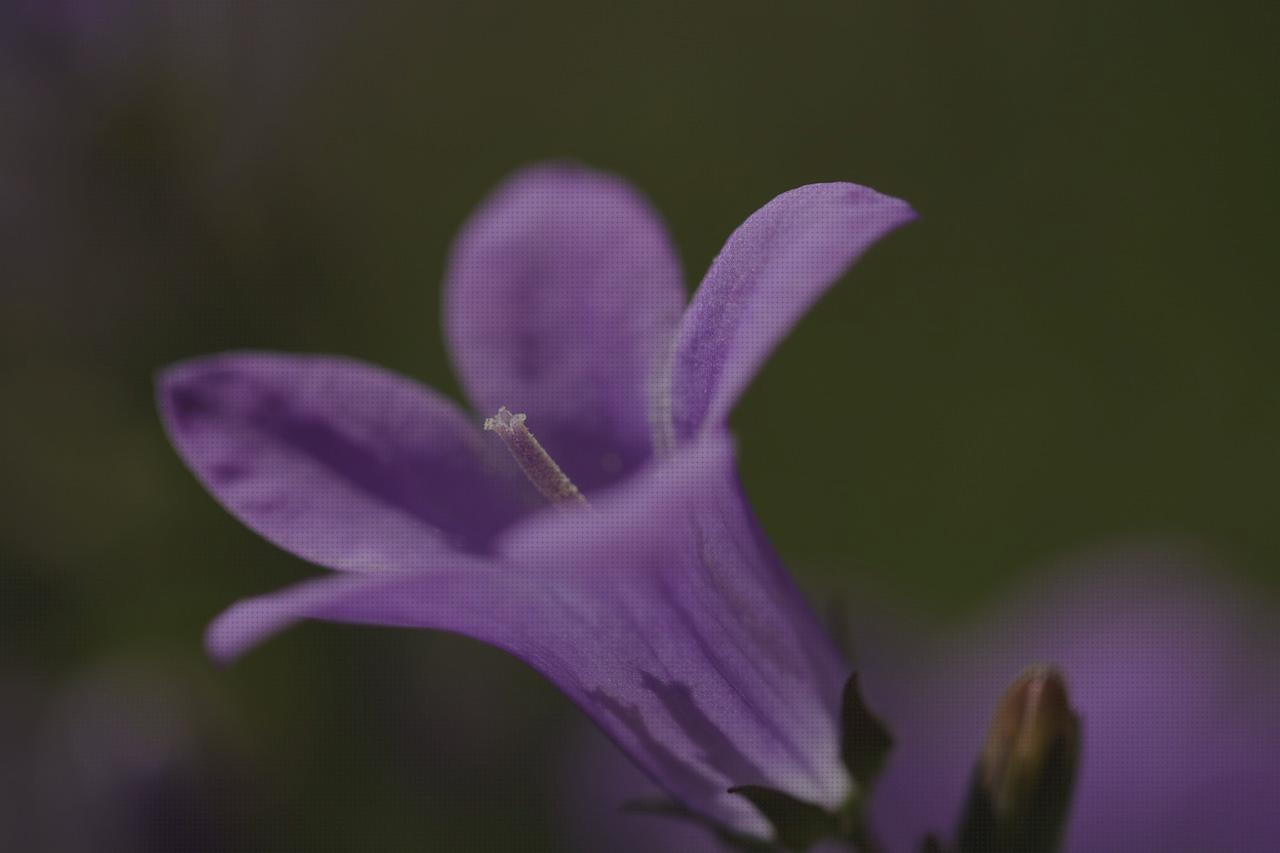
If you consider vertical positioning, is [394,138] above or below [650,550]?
above

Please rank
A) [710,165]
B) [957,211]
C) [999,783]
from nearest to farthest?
[999,783] → [957,211] → [710,165]

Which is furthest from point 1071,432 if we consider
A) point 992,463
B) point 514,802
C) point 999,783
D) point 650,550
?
point 650,550

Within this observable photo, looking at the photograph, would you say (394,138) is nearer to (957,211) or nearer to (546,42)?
(546,42)

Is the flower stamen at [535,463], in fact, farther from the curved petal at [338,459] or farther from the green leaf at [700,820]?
the green leaf at [700,820]

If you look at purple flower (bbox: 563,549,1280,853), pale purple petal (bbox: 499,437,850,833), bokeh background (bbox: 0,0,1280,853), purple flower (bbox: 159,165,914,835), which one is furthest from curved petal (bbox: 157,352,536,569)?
purple flower (bbox: 563,549,1280,853)

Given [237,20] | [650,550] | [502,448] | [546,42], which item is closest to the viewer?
[650,550]

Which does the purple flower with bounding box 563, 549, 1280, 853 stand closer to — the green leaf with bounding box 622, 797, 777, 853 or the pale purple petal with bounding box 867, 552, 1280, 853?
the pale purple petal with bounding box 867, 552, 1280, 853

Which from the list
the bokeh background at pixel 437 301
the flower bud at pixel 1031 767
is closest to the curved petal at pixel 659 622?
the flower bud at pixel 1031 767

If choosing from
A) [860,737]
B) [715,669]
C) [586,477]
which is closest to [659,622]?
[715,669]
